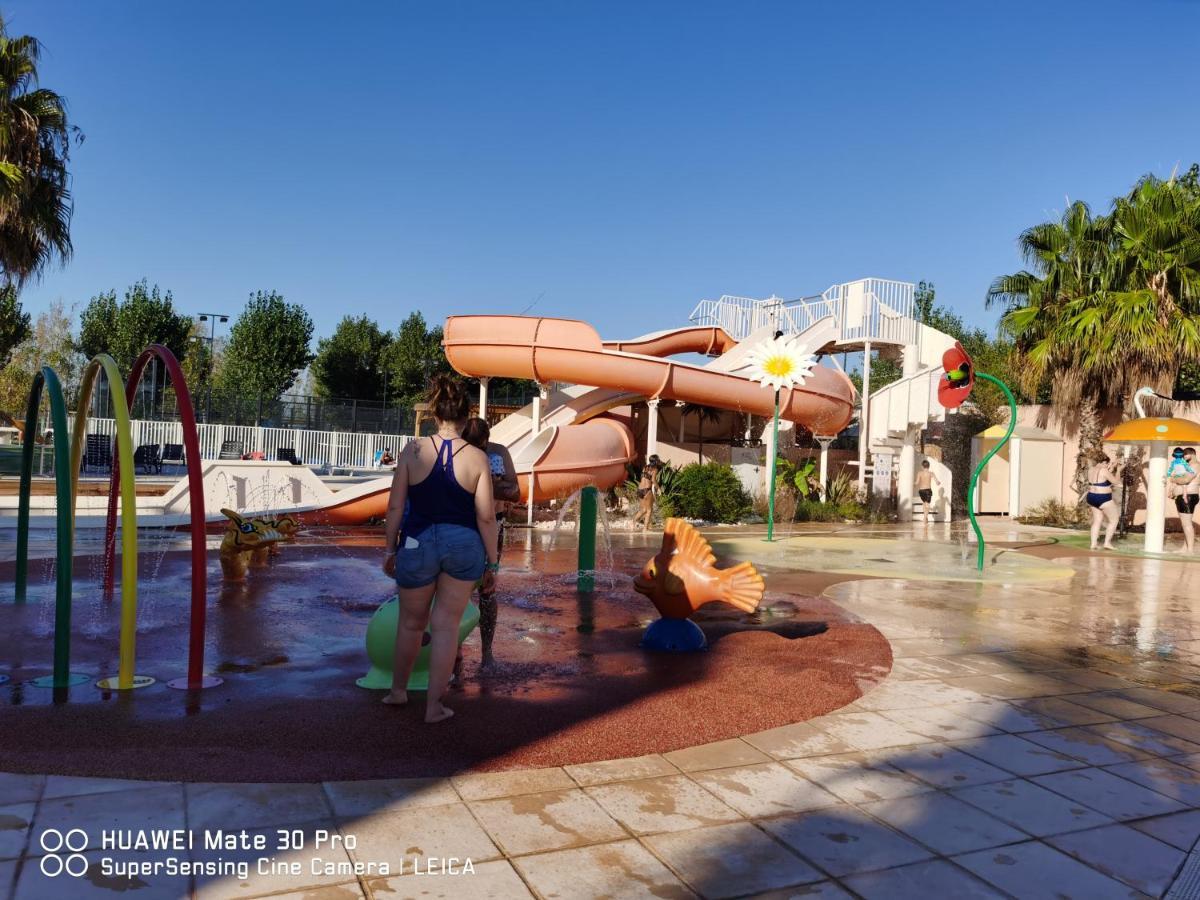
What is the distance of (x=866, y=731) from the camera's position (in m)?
4.93

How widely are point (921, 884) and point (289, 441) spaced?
2857cm

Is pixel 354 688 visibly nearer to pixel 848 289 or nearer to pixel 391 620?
pixel 391 620

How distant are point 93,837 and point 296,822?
68cm

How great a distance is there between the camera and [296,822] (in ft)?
11.2

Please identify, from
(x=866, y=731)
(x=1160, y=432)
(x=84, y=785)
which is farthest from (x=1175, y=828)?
(x=1160, y=432)

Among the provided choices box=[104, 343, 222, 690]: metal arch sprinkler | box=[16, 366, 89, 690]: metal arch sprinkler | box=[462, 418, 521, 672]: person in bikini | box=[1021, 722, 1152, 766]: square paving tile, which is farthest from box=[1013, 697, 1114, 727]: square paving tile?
box=[16, 366, 89, 690]: metal arch sprinkler

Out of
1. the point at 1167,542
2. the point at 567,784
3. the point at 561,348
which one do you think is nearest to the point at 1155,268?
the point at 1167,542

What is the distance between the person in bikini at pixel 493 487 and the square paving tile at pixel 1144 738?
357cm

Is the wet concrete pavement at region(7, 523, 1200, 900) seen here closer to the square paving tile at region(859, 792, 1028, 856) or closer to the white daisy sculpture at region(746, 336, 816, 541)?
the square paving tile at region(859, 792, 1028, 856)

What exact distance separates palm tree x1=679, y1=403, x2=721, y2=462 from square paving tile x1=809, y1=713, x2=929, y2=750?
17374 mm

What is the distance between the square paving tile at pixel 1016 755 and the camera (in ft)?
14.5

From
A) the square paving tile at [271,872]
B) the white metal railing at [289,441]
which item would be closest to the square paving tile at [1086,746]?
the square paving tile at [271,872]

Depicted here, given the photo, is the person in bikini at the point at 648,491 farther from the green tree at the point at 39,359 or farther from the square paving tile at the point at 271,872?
the green tree at the point at 39,359

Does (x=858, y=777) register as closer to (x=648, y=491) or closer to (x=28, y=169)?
(x=648, y=491)
